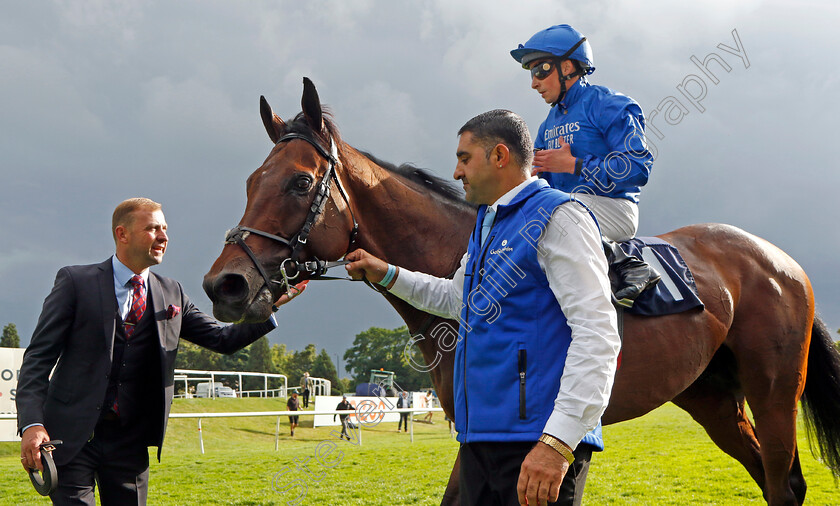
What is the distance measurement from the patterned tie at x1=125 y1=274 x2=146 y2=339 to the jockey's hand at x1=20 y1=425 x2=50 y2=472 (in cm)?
58

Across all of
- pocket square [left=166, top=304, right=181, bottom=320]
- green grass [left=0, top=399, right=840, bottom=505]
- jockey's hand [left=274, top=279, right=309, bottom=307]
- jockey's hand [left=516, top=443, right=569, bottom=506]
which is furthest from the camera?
green grass [left=0, top=399, right=840, bottom=505]

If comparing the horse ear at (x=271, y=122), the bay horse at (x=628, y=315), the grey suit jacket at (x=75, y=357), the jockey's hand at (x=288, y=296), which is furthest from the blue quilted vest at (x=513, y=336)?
the grey suit jacket at (x=75, y=357)

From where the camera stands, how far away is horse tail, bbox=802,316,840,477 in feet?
14.6

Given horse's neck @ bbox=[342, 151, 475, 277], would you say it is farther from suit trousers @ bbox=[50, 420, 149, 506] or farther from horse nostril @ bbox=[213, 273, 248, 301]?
suit trousers @ bbox=[50, 420, 149, 506]

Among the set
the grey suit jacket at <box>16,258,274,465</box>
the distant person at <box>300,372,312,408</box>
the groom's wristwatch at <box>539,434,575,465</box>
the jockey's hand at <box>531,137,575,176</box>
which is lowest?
the distant person at <box>300,372,312,408</box>

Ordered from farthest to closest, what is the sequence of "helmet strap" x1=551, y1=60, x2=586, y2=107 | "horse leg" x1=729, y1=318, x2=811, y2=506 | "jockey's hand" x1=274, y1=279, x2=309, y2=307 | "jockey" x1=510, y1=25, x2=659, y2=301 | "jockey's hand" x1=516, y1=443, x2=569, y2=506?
"horse leg" x1=729, y1=318, x2=811, y2=506 < "helmet strap" x1=551, y1=60, x2=586, y2=107 < "jockey" x1=510, y1=25, x2=659, y2=301 < "jockey's hand" x1=274, y1=279, x2=309, y2=307 < "jockey's hand" x1=516, y1=443, x2=569, y2=506

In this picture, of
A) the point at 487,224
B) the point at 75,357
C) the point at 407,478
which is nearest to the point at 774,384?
the point at 487,224

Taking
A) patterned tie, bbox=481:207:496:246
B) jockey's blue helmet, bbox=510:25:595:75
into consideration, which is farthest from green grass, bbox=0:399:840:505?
patterned tie, bbox=481:207:496:246

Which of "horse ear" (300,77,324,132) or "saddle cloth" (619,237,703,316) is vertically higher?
"horse ear" (300,77,324,132)

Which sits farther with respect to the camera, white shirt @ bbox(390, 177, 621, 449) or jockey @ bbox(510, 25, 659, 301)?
jockey @ bbox(510, 25, 659, 301)

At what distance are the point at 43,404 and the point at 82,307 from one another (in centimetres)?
47

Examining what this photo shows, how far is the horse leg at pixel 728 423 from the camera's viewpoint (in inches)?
173

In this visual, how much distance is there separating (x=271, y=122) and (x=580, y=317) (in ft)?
7.60

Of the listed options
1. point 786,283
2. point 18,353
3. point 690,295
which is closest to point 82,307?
point 690,295
